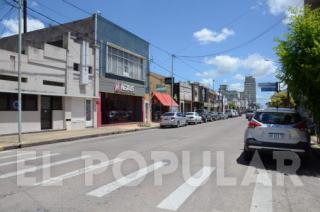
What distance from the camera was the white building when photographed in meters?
19.6

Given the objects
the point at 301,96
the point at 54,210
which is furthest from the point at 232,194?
the point at 301,96

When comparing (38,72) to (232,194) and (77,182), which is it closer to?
(77,182)

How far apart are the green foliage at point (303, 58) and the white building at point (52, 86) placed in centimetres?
1524

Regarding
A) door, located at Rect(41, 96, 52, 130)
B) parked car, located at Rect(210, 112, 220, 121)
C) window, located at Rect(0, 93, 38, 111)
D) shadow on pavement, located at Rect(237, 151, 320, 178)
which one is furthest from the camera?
parked car, located at Rect(210, 112, 220, 121)

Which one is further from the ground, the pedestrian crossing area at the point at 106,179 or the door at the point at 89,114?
the door at the point at 89,114

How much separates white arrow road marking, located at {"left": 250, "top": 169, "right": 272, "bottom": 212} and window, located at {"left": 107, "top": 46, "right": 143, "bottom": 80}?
2378 cm

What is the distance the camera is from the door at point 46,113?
22188mm

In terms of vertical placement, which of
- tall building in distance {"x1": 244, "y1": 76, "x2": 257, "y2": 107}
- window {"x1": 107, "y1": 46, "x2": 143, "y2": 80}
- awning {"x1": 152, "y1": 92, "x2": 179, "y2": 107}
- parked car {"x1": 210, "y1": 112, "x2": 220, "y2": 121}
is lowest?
parked car {"x1": 210, "y1": 112, "x2": 220, "y2": 121}

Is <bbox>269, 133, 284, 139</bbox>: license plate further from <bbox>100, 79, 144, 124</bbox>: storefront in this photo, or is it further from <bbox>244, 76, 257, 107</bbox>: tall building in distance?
<bbox>244, 76, 257, 107</bbox>: tall building in distance

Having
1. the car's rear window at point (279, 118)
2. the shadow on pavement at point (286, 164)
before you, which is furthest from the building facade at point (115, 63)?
the car's rear window at point (279, 118)

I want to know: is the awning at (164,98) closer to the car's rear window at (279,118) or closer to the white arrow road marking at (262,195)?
the car's rear window at (279,118)

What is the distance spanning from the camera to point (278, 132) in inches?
399

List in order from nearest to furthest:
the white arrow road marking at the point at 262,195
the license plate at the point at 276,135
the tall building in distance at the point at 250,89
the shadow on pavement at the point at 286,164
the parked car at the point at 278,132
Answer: the white arrow road marking at the point at 262,195
the shadow on pavement at the point at 286,164
the parked car at the point at 278,132
the license plate at the point at 276,135
the tall building in distance at the point at 250,89

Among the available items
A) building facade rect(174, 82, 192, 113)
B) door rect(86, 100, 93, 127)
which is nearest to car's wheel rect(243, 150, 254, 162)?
door rect(86, 100, 93, 127)
